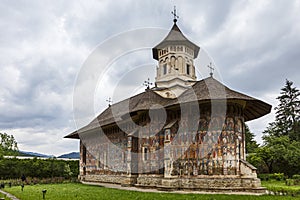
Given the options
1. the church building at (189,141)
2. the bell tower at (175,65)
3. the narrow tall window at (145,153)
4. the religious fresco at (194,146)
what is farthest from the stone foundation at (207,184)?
the bell tower at (175,65)

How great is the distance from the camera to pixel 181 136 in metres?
16.5

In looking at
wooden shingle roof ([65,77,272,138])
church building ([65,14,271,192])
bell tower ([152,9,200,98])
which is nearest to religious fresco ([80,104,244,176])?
church building ([65,14,271,192])

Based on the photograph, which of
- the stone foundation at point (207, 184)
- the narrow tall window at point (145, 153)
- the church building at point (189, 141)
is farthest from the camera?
the narrow tall window at point (145, 153)

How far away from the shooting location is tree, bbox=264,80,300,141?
1481 inches

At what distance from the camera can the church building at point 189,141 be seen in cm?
1538

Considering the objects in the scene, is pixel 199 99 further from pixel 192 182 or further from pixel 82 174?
pixel 82 174

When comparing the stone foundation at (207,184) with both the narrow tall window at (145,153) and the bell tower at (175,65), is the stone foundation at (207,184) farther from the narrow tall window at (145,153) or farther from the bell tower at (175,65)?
the bell tower at (175,65)

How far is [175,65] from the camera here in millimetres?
24219

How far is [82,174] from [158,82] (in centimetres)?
1078

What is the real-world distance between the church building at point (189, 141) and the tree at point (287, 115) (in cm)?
1941

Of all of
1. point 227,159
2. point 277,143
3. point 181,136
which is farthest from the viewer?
point 277,143

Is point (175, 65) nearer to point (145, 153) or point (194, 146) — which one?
point (145, 153)

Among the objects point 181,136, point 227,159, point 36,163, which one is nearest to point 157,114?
point 181,136

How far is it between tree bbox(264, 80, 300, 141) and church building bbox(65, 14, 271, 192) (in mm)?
19412
